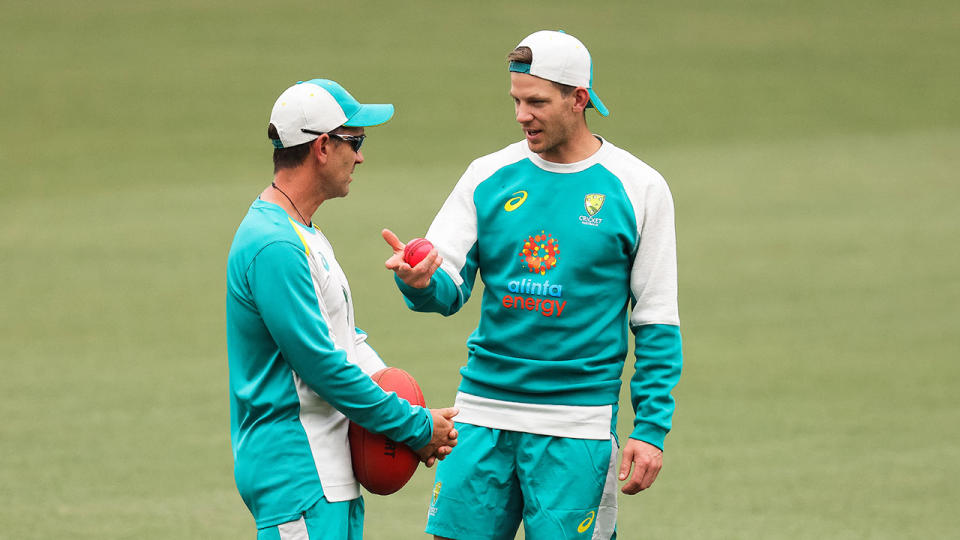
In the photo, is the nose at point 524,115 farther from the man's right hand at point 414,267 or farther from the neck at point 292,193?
the neck at point 292,193

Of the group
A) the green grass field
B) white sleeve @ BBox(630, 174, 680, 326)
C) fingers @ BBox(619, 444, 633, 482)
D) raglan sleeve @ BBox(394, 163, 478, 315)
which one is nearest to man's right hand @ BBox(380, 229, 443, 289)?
raglan sleeve @ BBox(394, 163, 478, 315)

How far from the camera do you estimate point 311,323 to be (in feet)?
11.3

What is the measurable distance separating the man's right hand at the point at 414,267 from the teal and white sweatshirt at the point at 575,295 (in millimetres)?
86

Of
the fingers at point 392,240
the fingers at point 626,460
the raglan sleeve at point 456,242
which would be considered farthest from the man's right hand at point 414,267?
the fingers at point 626,460

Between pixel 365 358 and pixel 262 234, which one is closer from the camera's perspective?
pixel 262 234

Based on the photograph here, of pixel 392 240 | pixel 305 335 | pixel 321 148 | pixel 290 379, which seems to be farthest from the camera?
pixel 392 240

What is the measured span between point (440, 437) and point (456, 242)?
74 centimetres

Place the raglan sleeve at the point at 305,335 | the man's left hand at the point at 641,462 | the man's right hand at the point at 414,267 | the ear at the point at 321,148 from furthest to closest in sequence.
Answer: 1. the man's left hand at the point at 641,462
2. the man's right hand at the point at 414,267
3. the ear at the point at 321,148
4. the raglan sleeve at the point at 305,335

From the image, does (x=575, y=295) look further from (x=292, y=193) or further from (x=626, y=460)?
(x=292, y=193)

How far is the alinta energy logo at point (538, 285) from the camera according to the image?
162 inches

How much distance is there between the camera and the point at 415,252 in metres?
4.00

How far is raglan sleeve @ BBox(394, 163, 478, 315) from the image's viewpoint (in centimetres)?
421

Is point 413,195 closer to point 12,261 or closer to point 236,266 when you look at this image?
point 12,261

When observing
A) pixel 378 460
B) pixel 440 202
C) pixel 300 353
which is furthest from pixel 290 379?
pixel 440 202
